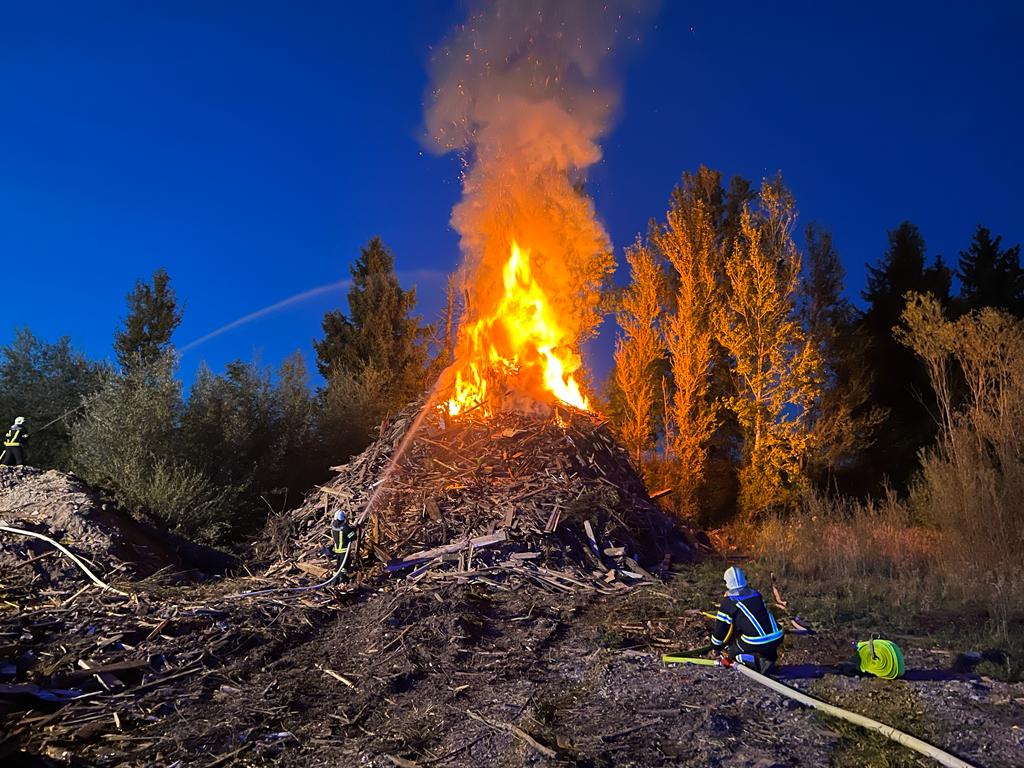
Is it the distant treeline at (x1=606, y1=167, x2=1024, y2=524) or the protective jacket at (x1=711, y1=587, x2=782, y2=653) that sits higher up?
the distant treeline at (x1=606, y1=167, x2=1024, y2=524)

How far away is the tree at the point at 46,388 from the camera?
20.3 meters

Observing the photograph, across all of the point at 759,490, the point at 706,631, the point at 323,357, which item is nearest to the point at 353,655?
the point at 706,631

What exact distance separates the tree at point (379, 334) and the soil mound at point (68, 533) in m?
14.6

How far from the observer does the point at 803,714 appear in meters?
5.04

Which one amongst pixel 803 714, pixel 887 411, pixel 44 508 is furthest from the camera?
pixel 887 411

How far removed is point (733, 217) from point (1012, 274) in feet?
40.3

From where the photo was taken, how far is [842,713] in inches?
191

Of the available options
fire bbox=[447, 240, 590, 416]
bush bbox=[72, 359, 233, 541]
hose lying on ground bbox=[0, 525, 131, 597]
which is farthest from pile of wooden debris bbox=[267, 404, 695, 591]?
bush bbox=[72, 359, 233, 541]

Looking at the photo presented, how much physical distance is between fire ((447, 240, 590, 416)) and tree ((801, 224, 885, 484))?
32.6 feet

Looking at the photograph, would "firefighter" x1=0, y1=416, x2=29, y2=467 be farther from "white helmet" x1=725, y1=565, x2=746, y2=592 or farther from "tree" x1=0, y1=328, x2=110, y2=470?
"white helmet" x1=725, y1=565, x2=746, y2=592

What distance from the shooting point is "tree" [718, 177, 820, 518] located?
780 inches

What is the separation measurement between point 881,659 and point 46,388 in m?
23.8

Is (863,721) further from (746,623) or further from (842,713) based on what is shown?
(746,623)

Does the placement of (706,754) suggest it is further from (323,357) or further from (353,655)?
(323,357)
